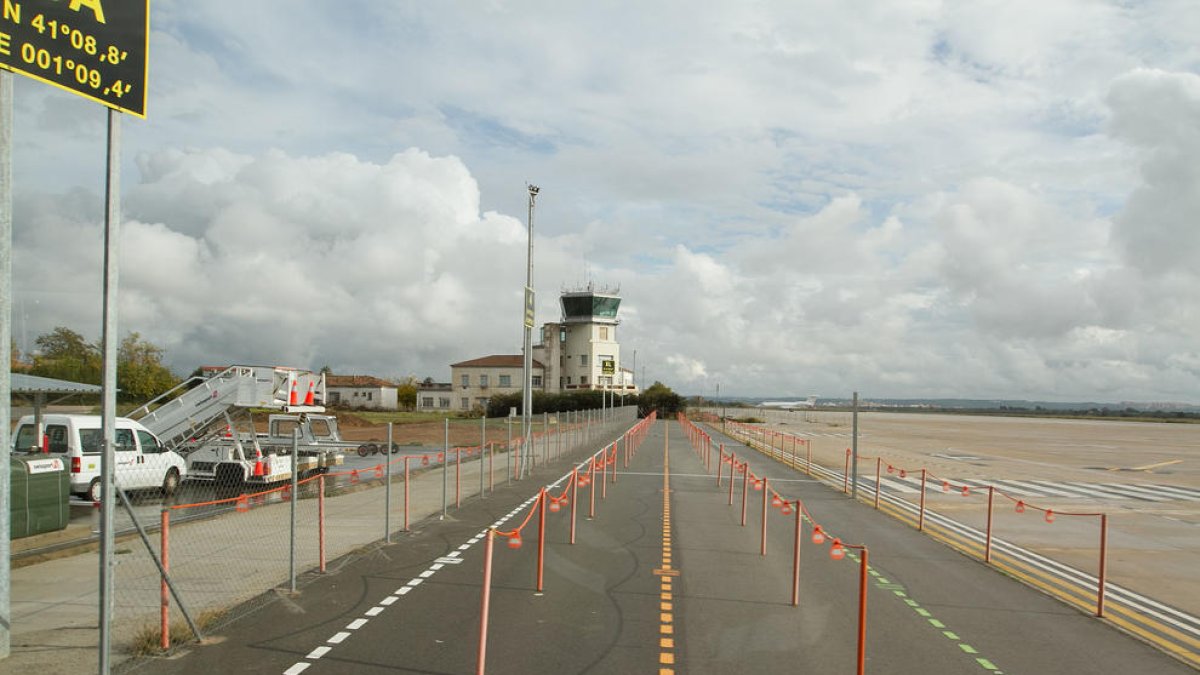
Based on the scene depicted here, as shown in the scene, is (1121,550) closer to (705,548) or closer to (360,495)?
(705,548)

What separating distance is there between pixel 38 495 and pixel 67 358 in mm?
44084

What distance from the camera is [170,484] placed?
20.5 meters

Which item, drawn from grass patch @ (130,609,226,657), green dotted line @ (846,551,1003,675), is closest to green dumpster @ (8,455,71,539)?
grass patch @ (130,609,226,657)

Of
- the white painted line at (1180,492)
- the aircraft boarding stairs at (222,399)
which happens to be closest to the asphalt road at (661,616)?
the aircraft boarding stairs at (222,399)

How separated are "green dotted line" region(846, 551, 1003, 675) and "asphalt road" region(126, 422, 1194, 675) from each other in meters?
0.04

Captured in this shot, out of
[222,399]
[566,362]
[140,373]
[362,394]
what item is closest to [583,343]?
[566,362]

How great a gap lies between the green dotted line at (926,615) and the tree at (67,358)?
47.2m

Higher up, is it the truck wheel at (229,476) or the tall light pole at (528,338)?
the tall light pole at (528,338)

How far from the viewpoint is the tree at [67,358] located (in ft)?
159

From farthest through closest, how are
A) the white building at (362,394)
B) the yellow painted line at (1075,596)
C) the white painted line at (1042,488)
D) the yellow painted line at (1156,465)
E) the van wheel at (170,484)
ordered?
the white building at (362,394) → the yellow painted line at (1156,465) → the white painted line at (1042,488) → the van wheel at (170,484) → the yellow painted line at (1075,596)

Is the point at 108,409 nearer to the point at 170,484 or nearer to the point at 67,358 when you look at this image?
the point at 170,484

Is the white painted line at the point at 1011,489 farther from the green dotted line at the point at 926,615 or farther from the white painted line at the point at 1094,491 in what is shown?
the green dotted line at the point at 926,615

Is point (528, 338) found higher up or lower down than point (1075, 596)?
higher up

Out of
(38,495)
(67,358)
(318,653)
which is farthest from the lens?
(67,358)
